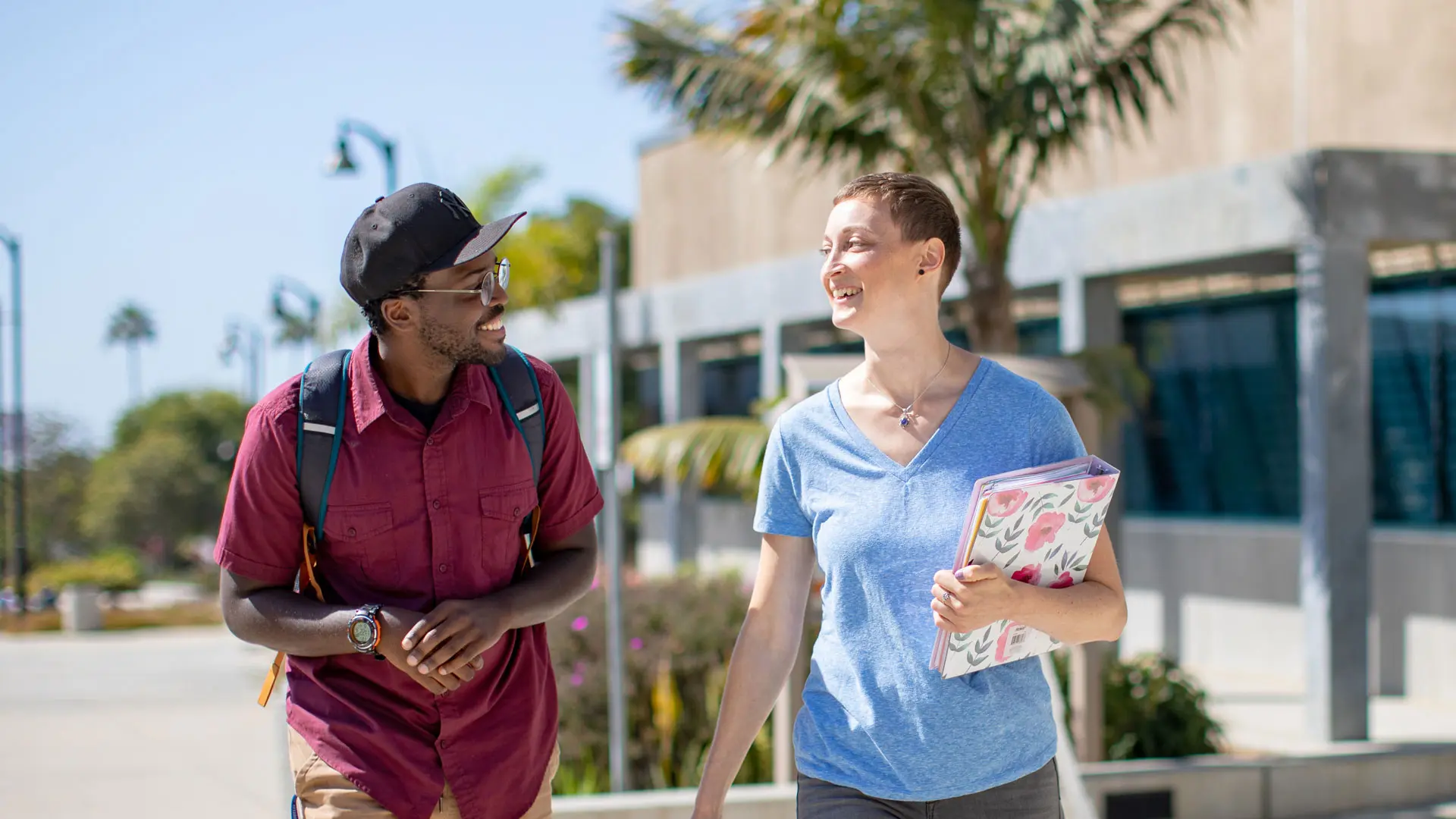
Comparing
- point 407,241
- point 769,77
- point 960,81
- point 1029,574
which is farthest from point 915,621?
point 769,77

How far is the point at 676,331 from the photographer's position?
19156 millimetres

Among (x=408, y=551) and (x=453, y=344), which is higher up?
(x=453, y=344)

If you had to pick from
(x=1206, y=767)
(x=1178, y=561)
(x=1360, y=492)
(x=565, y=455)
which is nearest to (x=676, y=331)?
(x=1178, y=561)

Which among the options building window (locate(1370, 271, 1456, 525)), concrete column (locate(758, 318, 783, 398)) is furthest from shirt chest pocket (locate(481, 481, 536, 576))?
concrete column (locate(758, 318, 783, 398))

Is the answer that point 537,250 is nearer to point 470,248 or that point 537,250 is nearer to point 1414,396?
point 1414,396

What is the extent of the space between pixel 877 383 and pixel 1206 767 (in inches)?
221

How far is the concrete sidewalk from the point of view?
9.70 m

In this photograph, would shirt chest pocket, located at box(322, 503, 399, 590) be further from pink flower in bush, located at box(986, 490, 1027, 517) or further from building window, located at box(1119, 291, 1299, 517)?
building window, located at box(1119, 291, 1299, 517)

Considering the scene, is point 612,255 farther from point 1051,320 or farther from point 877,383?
point 1051,320

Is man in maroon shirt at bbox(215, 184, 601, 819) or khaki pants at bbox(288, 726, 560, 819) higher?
man in maroon shirt at bbox(215, 184, 601, 819)

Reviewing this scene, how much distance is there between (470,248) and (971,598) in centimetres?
115

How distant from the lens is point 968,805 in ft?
9.21

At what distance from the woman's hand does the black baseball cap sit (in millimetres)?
1062

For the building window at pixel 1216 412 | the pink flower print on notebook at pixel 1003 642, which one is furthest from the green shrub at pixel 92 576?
the pink flower print on notebook at pixel 1003 642
